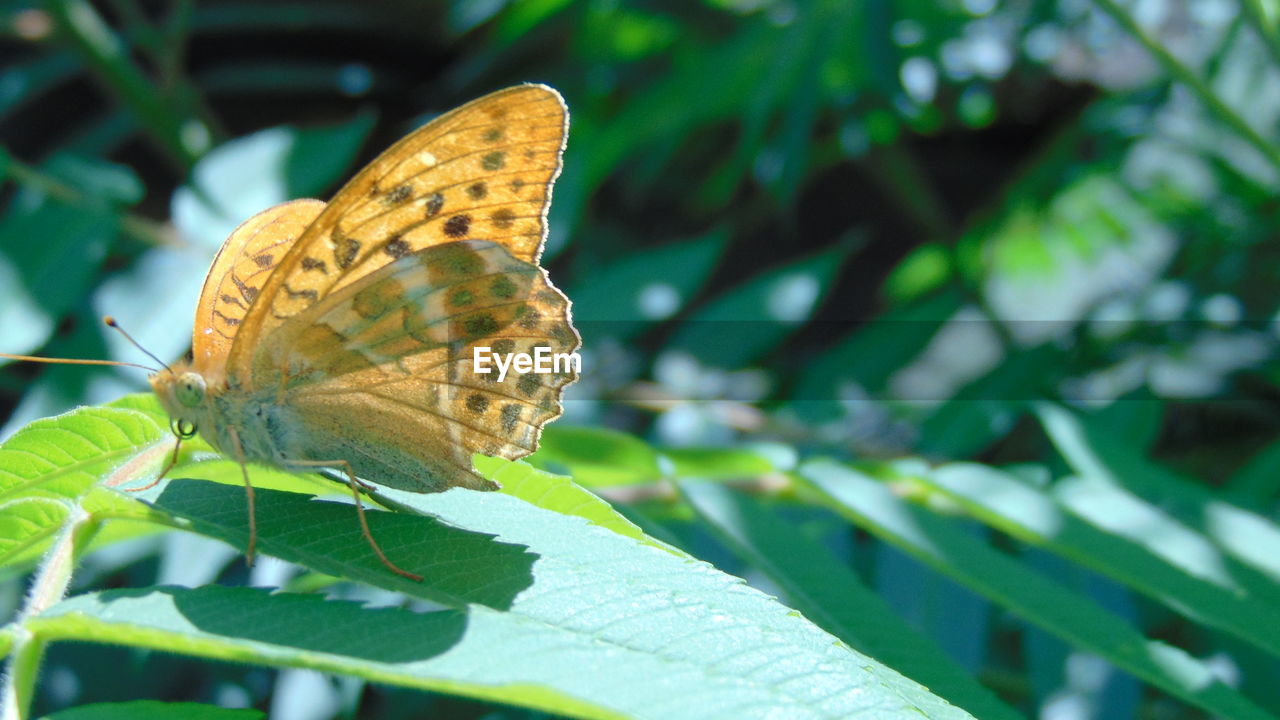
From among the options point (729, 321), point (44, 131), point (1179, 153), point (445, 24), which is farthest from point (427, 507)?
point (44, 131)

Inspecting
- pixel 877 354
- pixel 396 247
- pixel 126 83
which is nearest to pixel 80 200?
pixel 126 83

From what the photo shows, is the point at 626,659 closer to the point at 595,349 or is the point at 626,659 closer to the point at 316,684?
the point at 316,684

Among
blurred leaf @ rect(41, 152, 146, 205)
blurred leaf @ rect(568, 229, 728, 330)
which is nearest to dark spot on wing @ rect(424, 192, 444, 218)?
blurred leaf @ rect(568, 229, 728, 330)

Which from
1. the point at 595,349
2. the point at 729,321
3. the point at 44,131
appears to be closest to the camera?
the point at 595,349

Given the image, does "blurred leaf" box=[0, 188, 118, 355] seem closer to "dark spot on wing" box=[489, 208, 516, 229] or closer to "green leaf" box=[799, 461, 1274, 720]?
"dark spot on wing" box=[489, 208, 516, 229]

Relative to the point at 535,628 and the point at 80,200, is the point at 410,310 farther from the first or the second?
the point at 80,200
